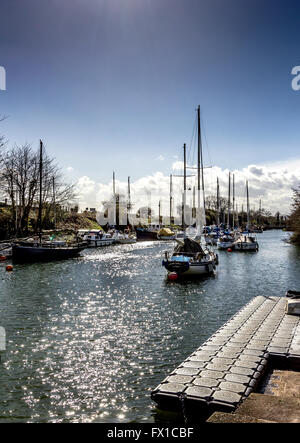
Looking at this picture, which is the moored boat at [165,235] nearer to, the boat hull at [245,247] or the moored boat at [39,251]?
the boat hull at [245,247]

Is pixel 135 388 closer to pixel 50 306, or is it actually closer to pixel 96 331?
pixel 96 331

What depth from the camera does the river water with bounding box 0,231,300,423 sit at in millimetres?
8742

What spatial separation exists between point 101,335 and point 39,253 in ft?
91.9

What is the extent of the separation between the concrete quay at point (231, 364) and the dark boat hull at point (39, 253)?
97.9 ft

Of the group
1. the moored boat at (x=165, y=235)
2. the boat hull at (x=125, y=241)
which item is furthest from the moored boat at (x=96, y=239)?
the moored boat at (x=165, y=235)

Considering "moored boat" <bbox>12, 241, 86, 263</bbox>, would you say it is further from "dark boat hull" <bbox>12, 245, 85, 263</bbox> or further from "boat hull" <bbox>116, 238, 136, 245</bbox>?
"boat hull" <bbox>116, 238, 136, 245</bbox>

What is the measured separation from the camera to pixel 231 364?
9.11 m

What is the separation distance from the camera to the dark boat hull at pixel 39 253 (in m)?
38.2

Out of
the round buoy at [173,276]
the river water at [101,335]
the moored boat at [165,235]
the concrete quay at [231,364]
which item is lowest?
the river water at [101,335]

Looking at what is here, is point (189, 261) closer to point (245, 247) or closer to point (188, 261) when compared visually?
point (188, 261)

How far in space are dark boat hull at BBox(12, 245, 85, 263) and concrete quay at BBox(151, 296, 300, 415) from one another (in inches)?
1175

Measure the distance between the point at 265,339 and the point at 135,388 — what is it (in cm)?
449

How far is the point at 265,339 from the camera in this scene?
1114cm
